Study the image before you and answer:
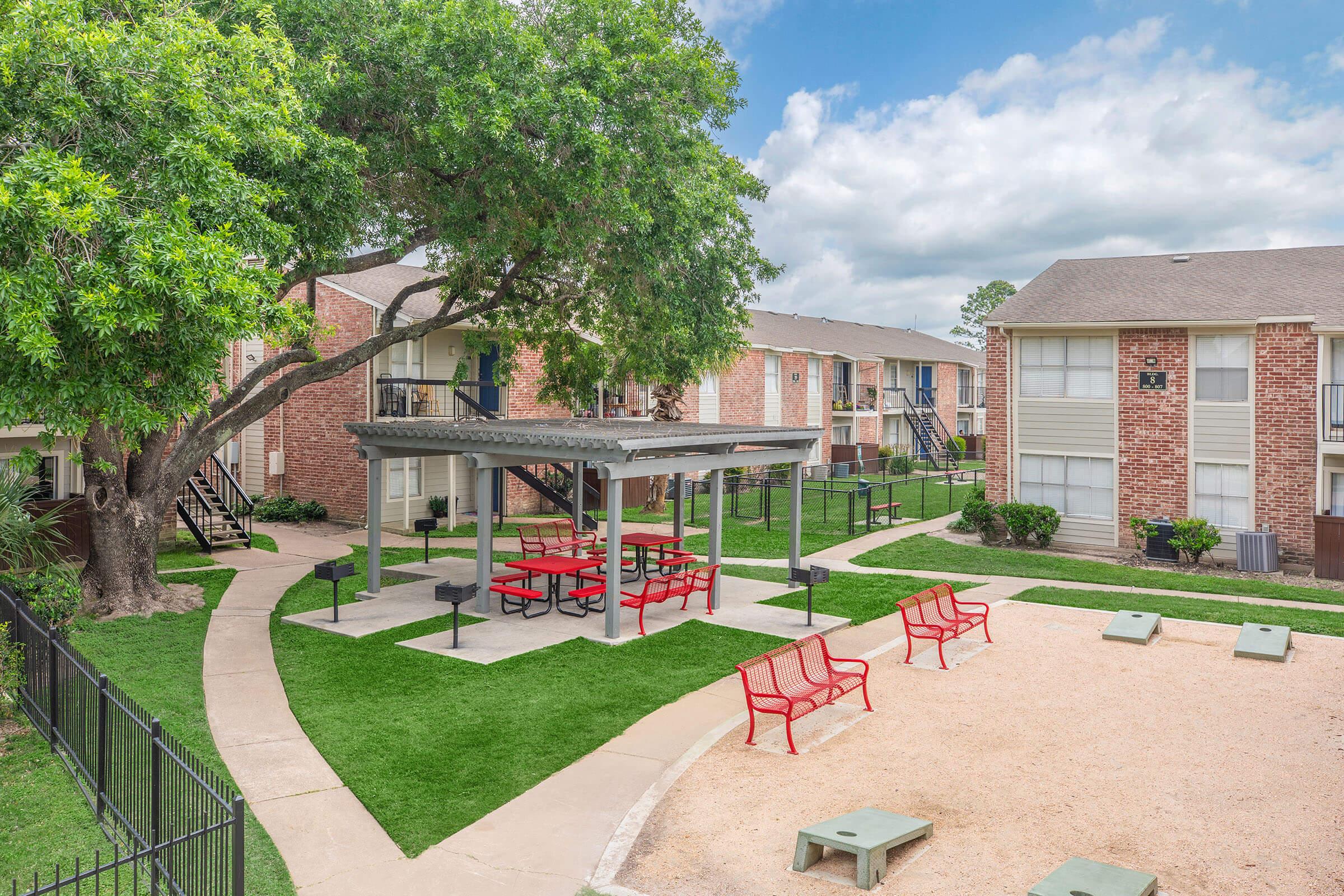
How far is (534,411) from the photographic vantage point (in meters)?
29.6

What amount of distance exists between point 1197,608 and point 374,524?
14.5 metres

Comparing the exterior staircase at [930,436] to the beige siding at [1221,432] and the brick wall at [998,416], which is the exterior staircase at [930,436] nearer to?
the brick wall at [998,416]

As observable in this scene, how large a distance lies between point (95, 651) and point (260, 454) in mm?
15756

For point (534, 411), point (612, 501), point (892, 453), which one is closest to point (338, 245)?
point (612, 501)

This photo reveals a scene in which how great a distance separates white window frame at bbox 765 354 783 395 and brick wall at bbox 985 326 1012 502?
1591cm

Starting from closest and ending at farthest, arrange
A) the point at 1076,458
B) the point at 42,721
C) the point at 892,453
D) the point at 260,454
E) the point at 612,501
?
the point at 42,721, the point at 612,501, the point at 1076,458, the point at 260,454, the point at 892,453

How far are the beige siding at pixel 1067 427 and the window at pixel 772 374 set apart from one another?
54.8ft

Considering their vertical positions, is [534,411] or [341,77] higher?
[341,77]

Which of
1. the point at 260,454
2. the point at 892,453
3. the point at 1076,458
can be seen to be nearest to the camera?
the point at 1076,458

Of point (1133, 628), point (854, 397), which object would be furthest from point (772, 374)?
point (1133, 628)

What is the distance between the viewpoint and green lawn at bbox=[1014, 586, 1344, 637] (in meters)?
15.7

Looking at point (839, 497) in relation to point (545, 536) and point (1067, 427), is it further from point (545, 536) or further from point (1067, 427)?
point (545, 536)

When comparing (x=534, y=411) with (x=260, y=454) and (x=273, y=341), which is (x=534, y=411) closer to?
(x=260, y=454)

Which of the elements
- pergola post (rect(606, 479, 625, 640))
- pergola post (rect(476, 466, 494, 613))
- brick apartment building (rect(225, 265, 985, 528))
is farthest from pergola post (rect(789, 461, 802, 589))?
brick apartment building (rect(225, 265, 985, 528))
